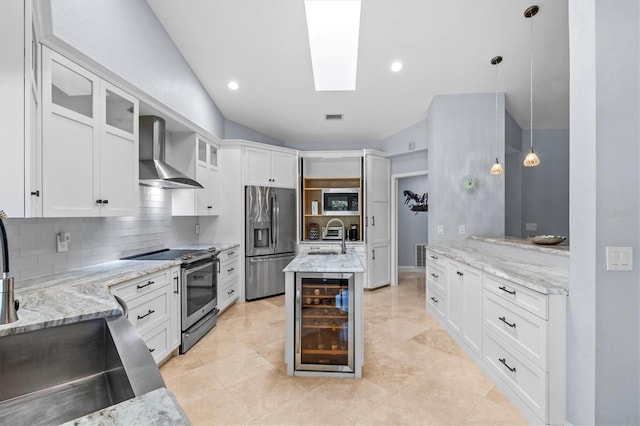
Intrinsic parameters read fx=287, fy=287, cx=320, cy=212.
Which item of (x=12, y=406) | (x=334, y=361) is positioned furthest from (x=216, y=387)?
(x=12, y=406)

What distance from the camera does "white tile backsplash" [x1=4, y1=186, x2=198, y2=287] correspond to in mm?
1845

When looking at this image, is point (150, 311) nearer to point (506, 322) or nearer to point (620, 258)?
point (506, 322)

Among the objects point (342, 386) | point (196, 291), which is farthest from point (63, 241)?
point (342, 386)

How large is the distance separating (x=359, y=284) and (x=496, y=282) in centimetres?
105

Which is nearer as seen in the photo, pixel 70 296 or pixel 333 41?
pixel 70 296

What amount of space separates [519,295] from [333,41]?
298 centimetres

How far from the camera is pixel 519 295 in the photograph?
1967mm

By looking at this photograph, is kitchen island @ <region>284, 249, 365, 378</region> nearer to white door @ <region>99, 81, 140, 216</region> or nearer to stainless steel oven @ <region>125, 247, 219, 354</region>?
stainless steel oven @ <region>125, 247, 219, 354</region>

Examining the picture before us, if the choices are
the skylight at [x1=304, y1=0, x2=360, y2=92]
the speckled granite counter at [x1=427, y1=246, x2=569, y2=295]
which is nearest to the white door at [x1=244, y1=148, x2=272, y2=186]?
the skylight at [x1=304, y1=0, x2=360, y2=92]

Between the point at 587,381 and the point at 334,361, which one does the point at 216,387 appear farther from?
the point at 587,381

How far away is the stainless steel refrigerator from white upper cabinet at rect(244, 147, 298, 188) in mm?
123

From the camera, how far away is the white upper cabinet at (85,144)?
1.71 metres

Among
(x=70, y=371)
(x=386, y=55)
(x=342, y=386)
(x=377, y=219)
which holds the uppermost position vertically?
(x=386, y=55)

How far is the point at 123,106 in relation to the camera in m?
2.33
